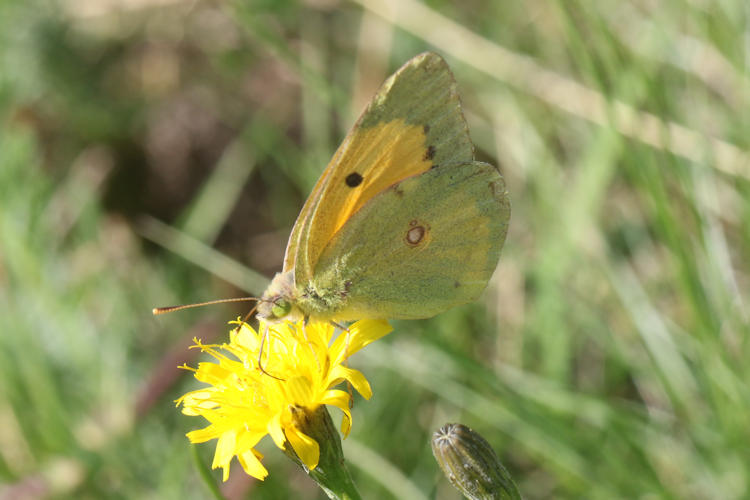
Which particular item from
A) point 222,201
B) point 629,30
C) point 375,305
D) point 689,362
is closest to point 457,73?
point 629,30

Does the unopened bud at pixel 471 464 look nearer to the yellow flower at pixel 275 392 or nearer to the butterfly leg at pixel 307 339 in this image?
the yellow flower at pixel 275 392

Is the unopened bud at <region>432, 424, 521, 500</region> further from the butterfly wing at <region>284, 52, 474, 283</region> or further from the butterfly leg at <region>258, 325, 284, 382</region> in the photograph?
the butterfly wing at <region>284, 52, 474, 283</region>

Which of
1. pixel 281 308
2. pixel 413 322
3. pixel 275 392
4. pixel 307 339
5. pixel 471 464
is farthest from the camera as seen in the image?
pixel 413 322

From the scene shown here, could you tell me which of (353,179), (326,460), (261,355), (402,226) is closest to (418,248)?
(402,226)

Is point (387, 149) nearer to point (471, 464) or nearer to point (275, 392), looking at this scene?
point (275, 392)

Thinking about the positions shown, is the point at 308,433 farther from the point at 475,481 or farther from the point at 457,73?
the point at 457,73

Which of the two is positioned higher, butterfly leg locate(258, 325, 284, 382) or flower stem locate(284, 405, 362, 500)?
butterfly leg locate(258, 325, 284, 382)

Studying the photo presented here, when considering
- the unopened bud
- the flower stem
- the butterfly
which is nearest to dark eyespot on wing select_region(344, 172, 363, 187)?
the butterfly
